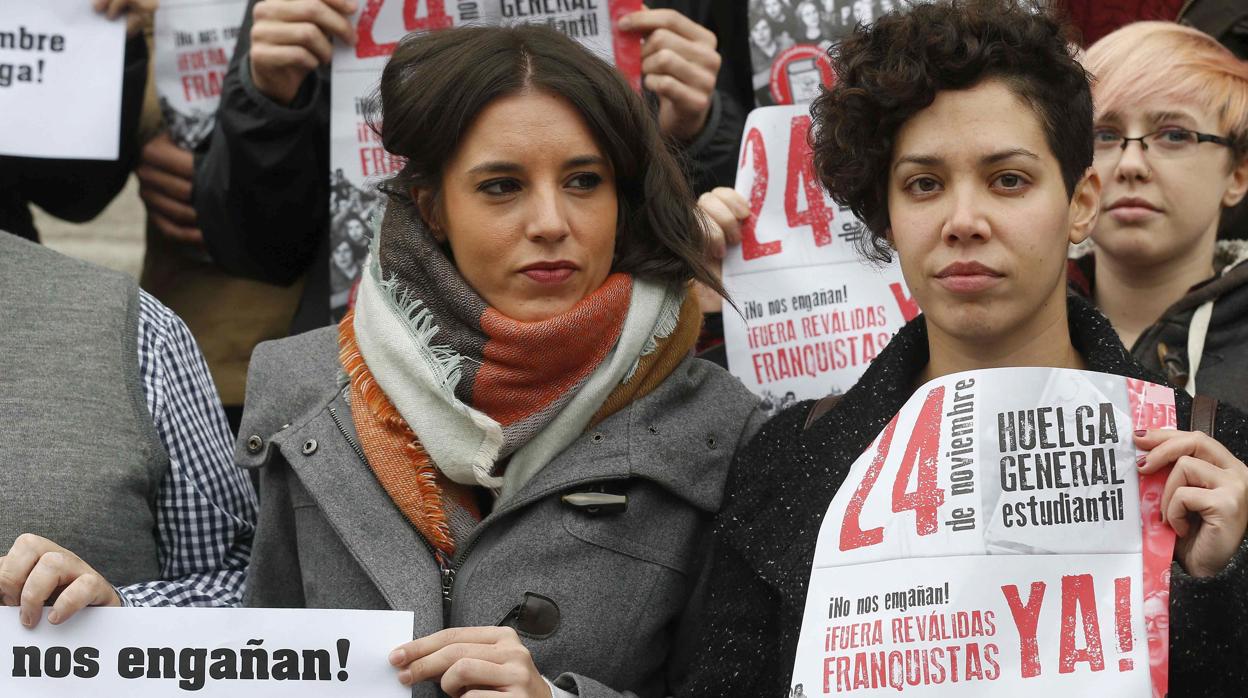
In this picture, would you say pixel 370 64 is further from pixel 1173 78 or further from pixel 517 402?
pixel 1173 78

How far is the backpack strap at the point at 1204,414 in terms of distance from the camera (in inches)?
108

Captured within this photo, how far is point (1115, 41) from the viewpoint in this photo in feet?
12.4

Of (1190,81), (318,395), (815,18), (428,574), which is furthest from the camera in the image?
(815,18)

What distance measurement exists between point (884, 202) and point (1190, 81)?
3.07ft

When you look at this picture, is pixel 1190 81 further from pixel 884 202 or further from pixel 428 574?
pixel 428 574

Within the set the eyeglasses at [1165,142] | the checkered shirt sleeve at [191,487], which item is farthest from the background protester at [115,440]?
the eyeglasses at [1165,142]

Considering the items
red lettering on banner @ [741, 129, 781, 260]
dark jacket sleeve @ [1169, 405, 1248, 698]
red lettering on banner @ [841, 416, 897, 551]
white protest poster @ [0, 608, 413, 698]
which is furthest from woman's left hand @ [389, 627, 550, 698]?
red lettering on banner @ [741, 129, 781, 260]

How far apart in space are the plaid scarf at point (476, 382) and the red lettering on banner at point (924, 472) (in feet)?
2.21

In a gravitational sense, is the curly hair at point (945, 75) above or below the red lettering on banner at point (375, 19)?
below

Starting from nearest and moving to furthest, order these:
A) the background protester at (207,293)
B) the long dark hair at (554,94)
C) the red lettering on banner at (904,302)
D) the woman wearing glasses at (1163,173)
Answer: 1. the long dark hair at (554,94)
2. the woman wearing glasses at (1163,173)
3. the red lettering on banner at (904,302)
4. the background protester at (207,293)

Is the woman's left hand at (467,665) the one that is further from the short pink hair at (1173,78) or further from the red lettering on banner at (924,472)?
the short pink hair at (1173,78)

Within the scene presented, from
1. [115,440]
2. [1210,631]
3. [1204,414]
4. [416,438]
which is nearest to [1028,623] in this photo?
[1210,631]

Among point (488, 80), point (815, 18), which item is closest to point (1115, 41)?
point (815, 18)

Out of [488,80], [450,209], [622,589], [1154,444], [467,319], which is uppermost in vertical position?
[488,80]
